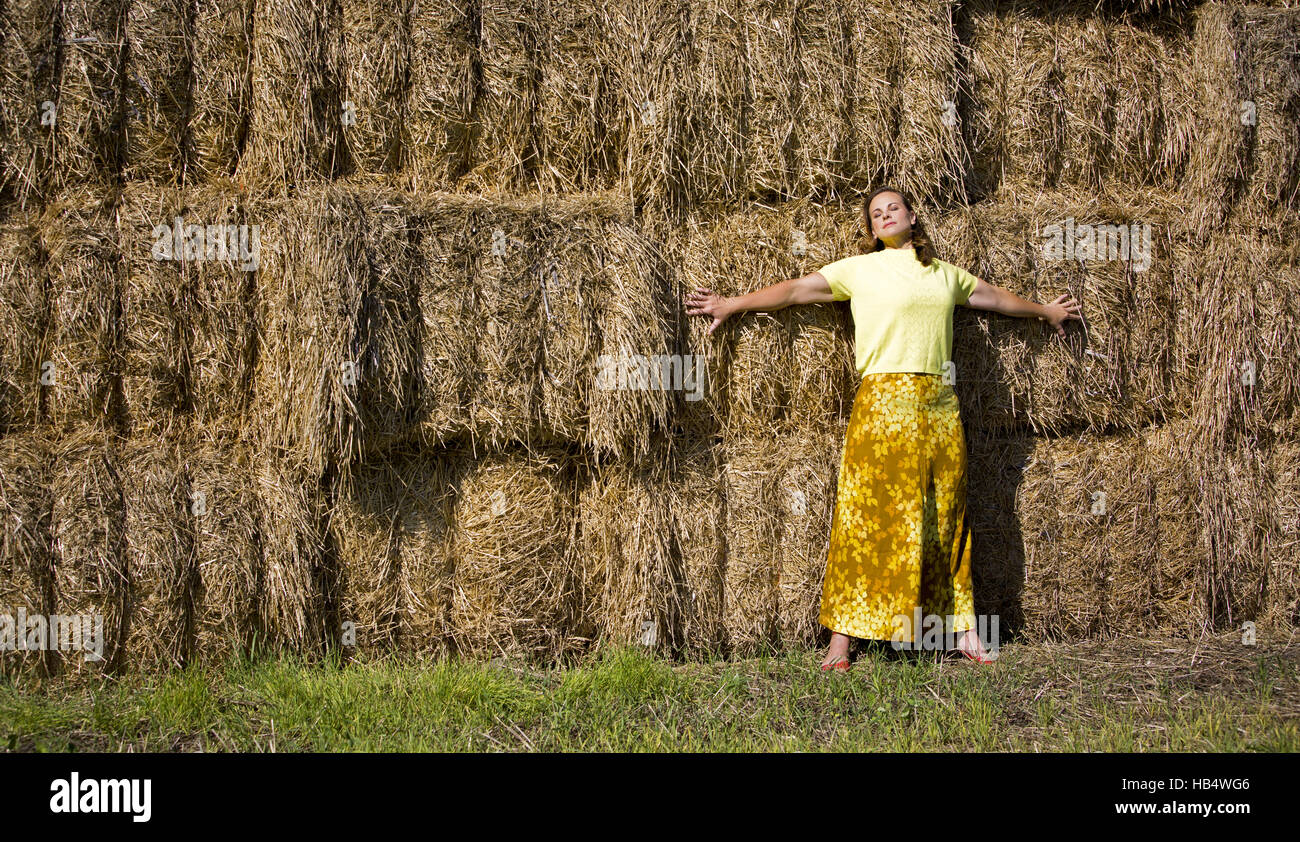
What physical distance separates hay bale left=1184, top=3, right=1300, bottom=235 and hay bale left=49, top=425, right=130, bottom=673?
5.62 metres

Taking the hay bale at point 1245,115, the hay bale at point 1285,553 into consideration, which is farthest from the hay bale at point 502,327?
the hay bale at point 1285,553

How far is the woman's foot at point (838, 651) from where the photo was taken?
430 cm

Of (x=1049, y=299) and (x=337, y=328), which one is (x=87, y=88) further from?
(x=1049, y=299)

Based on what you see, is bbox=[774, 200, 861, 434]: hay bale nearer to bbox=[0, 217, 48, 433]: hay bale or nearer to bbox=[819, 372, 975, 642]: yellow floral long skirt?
bbox=[819, 372, 975, 642]: yellow floral long skirt

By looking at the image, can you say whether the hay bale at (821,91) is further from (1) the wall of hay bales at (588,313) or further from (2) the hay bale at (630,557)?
(2) the hay bale at (630,557)

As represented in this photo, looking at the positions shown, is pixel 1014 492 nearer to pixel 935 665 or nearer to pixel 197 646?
pixel 935 665

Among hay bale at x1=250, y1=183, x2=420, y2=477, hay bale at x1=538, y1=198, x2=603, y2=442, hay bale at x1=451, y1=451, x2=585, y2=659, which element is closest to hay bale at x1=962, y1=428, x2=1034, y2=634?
hay bale at x1=538, y1=198, x2=603, y2=442

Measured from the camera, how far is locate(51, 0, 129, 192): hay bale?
163 inches

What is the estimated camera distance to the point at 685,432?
4504mm

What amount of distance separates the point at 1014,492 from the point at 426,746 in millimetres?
3199

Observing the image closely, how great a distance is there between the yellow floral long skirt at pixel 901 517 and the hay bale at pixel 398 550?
1934mm

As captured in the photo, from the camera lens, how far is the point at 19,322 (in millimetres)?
4020

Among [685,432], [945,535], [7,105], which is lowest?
[945,535]

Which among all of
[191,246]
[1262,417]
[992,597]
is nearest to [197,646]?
[191,246]
